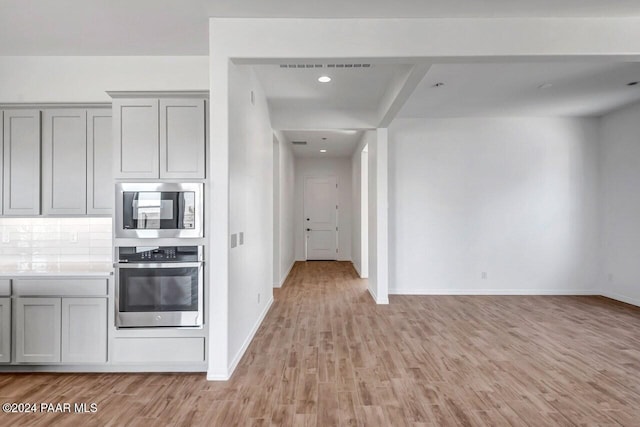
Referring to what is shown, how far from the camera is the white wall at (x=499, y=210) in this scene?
5617 mm

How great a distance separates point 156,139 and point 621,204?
6471 millimetres

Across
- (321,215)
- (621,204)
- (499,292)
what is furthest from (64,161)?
(621,204)

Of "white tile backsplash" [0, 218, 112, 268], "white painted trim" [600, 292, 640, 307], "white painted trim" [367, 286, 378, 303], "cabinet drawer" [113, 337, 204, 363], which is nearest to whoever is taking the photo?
"cabinet drawer" [113, 337, 204, 363]

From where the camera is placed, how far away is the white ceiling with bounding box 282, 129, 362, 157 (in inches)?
251

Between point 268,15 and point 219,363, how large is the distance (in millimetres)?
2765

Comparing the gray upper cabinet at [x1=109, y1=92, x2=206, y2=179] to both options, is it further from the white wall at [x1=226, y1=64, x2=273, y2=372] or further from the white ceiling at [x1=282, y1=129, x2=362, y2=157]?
the white ceiling at [x1=282, y1=129, x2=362, y2=157]

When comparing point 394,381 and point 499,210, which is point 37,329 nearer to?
point 394,381

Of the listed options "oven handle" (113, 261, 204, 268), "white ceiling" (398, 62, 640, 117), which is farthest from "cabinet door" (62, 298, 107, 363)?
"white ceiling" (398, 62, 640, 117)

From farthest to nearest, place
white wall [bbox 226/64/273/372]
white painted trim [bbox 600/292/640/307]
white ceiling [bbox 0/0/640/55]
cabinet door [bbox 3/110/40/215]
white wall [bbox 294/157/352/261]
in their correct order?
1. white wall [bbox 294/157/352/261]
2. white painted trim [bbox 600/292/640/307]
3. cabinet door [bbox 3/110/40/215]
4. white wall [bbox 226/64/273/372]
5. white ceiling [bbox 0/0/640/55]

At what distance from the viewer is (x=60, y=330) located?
2801 millimetres

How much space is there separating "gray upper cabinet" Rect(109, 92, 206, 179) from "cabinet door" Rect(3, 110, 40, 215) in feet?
2.73

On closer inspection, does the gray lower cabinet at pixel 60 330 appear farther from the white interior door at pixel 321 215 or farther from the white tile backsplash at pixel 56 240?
the white interior door at pixel 321 215

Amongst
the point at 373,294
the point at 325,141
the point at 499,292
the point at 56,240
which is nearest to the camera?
the point at 56,240

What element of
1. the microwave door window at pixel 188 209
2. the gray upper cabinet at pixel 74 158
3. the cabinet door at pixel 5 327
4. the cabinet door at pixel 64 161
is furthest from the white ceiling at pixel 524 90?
the cabinet door at pixel 5 327
